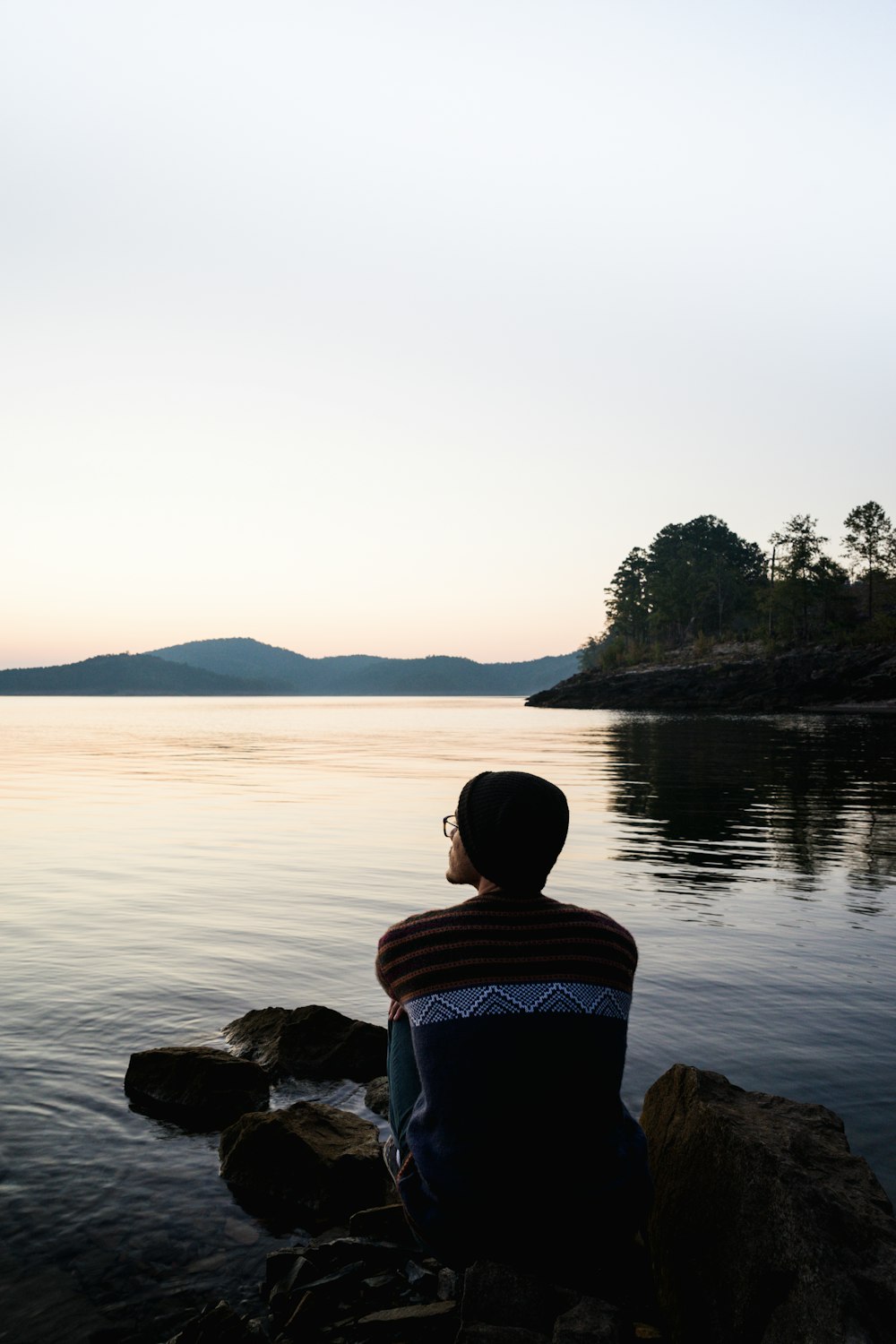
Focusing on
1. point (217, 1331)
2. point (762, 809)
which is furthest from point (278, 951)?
point (762, 809)

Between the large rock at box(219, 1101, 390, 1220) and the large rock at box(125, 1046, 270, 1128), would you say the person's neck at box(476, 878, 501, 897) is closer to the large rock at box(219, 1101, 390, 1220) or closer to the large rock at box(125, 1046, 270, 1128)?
the large rock at box(219, 1101, 390, 1220)

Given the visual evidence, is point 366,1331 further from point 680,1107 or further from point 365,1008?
point 365,1008

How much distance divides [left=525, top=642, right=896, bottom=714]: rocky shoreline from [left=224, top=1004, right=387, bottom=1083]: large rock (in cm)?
10528

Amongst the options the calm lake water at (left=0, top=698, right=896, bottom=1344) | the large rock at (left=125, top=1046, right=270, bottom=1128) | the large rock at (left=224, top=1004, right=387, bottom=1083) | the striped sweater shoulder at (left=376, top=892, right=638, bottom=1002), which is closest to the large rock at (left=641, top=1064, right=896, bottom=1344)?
the striped sweater shoulder at (left=376, top=892, right=638, bottom=1002)

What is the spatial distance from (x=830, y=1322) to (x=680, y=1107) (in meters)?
1.63

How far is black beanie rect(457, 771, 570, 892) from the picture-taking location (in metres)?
3.77

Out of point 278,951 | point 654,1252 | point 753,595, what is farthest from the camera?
point 753,595

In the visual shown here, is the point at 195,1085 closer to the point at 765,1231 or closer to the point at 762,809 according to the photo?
the point at 765,1231

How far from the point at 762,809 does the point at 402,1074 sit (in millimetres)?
26437

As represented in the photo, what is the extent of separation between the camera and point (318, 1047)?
853 centimetres

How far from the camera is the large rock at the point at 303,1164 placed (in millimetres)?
5941

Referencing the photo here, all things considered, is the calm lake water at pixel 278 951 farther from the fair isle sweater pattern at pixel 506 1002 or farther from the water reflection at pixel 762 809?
the fair isle sweater pattern at pixel 506 1002

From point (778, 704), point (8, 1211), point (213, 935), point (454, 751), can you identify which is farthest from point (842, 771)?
point (778, 704)

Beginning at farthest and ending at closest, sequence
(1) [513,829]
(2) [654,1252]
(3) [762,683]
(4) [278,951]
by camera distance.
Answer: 1. (3) [762,683]
2. (4) [278,951]
3. (2) [654,1252]
4. (1) [513,829]
